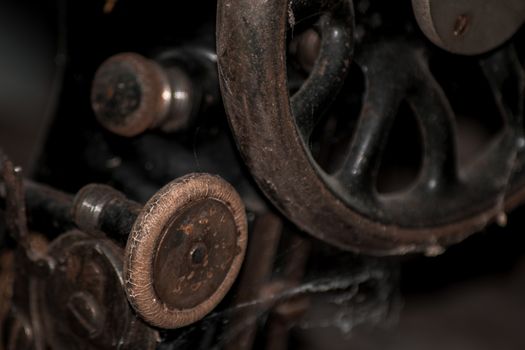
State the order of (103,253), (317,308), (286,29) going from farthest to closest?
(317,308)
(103,253)
(286,29)

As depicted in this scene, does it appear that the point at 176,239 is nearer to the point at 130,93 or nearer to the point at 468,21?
the point at 130,93

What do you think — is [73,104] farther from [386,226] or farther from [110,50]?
[386,226]

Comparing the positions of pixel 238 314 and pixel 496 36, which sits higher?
pixel 496 36

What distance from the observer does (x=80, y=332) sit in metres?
0.68

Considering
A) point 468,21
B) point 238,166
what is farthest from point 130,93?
point 468,21

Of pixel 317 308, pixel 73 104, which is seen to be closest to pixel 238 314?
pixel 73 104

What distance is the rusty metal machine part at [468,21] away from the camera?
2.02 ft

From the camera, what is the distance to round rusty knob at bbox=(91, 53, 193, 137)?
0.71 meters

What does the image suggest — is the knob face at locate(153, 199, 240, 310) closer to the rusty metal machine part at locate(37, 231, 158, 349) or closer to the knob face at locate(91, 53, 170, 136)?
the rusty metal machine part at locate(37, 231, 158, 349)

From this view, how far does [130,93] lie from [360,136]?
0.22 metres

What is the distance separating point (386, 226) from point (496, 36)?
20 centimetres

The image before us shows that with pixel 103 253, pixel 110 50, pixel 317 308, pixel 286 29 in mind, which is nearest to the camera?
pixel 286 29

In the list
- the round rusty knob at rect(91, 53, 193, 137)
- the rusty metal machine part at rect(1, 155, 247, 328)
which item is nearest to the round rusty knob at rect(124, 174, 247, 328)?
the rusty metal machine part at rect(1, 155, 247, 328)

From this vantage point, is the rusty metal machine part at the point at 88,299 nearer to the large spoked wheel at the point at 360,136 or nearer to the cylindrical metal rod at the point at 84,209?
the cylindrical metal rod at the point at 84,209
